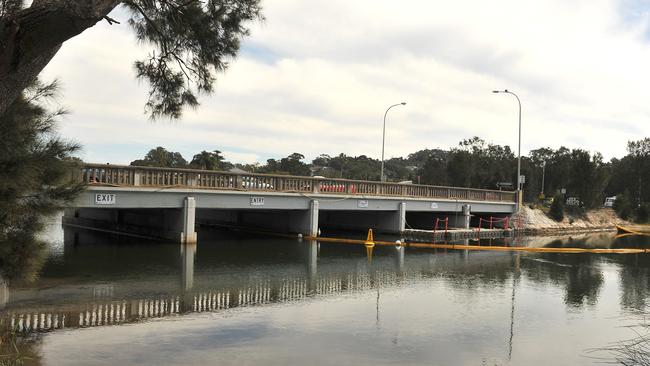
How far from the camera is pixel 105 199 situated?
2148 cm

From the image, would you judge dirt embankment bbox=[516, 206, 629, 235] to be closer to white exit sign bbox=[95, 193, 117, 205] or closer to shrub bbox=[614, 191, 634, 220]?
shrub bbox=[614, 191, 634, 220]

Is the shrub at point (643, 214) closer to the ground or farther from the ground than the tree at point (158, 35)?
closer to the ground

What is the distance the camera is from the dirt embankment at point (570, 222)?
4412 centimetres


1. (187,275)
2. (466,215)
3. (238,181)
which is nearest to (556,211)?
(466,215)

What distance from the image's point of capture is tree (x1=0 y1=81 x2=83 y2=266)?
581 cm

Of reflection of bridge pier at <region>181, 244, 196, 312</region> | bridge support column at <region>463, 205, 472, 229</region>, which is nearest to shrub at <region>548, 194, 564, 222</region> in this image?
bridge support column at <region>463, 205, 472, 229</region>

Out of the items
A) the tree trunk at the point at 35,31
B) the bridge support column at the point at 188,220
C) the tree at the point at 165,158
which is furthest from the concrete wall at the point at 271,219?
the tree at the point at 165,158

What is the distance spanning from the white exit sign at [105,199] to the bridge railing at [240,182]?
0.47 meters

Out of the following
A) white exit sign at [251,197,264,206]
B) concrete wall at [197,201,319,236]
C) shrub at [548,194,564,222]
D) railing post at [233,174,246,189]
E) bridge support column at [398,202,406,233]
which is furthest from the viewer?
shrub at [548,194,564,222]

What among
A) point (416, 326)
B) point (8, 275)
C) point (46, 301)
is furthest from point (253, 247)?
point (8, 275)

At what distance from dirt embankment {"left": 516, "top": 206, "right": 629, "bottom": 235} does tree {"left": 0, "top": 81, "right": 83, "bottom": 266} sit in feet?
136

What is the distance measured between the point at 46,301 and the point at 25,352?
13.8ft

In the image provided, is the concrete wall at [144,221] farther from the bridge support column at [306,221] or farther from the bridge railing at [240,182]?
the bridge support column at [306,221]

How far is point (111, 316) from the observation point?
11.0 metres
